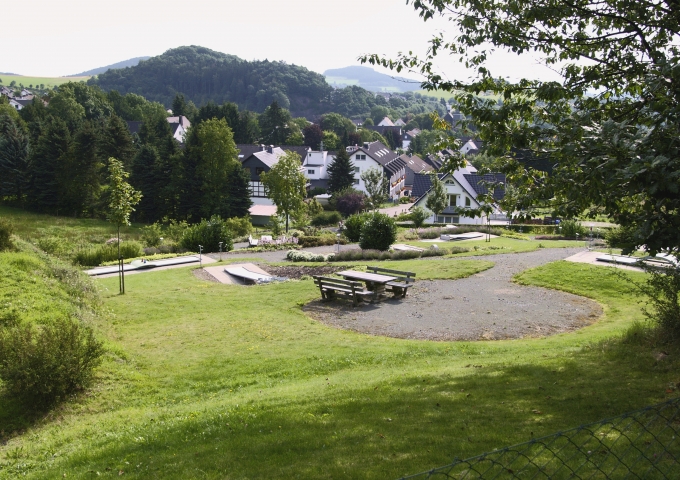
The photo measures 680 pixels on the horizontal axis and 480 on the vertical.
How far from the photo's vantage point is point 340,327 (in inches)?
651

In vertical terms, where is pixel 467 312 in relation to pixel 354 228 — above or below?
below

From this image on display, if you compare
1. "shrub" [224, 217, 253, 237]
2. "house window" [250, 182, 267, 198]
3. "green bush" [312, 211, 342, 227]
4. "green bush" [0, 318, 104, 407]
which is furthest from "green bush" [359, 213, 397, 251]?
"house window" [250, 182, 267, 198]

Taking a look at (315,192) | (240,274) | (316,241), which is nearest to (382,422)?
(240,274)

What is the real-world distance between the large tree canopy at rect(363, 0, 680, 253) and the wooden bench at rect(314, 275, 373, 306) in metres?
9.40

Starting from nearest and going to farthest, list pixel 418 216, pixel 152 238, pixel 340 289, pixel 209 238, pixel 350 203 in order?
pixel 340 289 → pixel 209 238 → pixel 152 238 → pixel 418 216 → pixel 350 203

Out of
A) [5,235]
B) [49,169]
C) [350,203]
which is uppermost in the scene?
[49,169]

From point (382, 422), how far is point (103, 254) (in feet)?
94.8

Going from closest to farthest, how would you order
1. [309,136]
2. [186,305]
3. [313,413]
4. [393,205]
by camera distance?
1. [313,413]
2. [186,305]
3. [393,205]
4. [309,136]

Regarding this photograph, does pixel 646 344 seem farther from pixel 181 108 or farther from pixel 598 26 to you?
pixel 181 108

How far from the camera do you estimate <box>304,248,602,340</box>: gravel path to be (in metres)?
15.8

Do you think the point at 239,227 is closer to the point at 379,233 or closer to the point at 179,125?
Answer: the point at 379,233

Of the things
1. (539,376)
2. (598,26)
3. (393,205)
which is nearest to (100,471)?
(539,376)

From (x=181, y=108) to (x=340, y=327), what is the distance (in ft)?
392

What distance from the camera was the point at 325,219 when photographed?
61.4m
